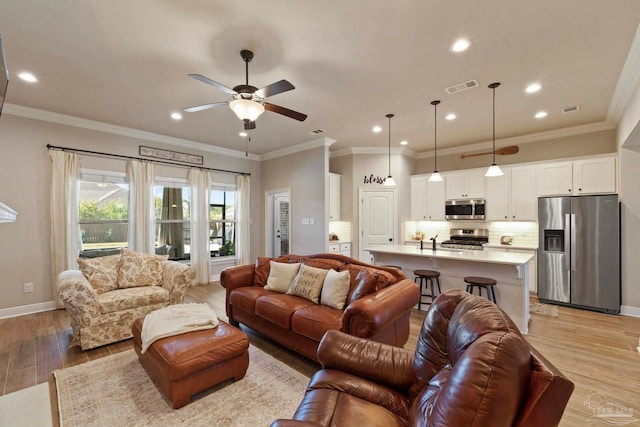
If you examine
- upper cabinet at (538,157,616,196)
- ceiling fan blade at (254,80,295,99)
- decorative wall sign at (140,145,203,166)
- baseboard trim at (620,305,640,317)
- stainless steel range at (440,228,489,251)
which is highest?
decorative wall sign at (140,145,203,166)

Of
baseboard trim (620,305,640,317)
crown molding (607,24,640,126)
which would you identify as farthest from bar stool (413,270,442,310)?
crown molding (607,24,640,126)

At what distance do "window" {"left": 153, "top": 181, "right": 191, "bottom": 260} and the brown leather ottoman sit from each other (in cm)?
359

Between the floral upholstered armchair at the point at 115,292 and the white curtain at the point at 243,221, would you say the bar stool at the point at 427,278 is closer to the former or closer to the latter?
the floral upholstered armchair at the point at 115,292

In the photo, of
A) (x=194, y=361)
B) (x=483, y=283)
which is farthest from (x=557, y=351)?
(x=194, y=361)

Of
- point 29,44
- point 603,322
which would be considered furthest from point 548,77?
point 29,44

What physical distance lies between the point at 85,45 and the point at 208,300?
11.9 feet

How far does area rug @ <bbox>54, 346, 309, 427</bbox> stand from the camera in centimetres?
197

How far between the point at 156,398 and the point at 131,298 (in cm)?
144

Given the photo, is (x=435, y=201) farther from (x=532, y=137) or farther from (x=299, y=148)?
(x=299, y=148)

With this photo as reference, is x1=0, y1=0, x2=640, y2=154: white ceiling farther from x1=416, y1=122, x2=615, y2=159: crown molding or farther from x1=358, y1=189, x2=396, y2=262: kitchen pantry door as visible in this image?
x1=358, y1=189, x2=396, y2=262: kitchen pantry door

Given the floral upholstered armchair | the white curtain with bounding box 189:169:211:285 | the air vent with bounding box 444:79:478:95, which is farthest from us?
the white curtain with bounding box 189:169:211:285

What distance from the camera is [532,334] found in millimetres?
3369

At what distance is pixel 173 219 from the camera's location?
5730 millimetres

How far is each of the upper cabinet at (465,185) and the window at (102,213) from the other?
6.24 meters
